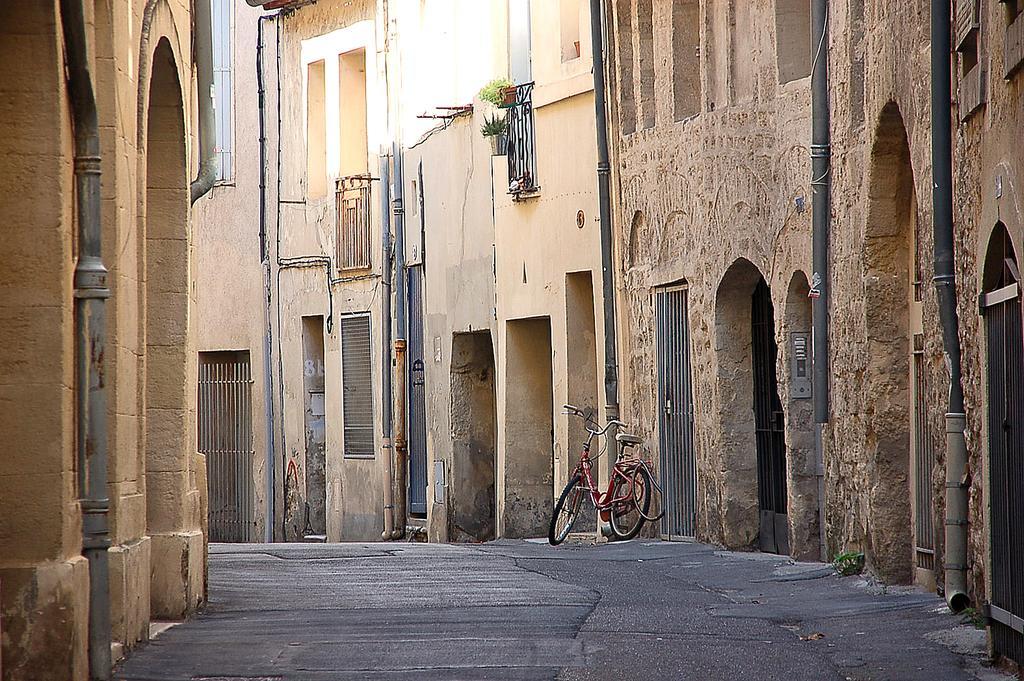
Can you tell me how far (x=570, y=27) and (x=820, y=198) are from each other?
6607 millimetres

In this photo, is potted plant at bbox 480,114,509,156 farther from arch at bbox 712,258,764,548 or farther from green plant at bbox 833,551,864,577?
green plant at bbox 833,551,864,577

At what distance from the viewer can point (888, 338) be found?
1190 centimetres

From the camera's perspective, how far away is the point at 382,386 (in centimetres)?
2338

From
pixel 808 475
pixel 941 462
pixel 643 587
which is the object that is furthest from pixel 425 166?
pixel 941 462

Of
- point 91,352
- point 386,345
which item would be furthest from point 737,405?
point 91,352

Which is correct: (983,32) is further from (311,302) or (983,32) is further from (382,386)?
(311,302)

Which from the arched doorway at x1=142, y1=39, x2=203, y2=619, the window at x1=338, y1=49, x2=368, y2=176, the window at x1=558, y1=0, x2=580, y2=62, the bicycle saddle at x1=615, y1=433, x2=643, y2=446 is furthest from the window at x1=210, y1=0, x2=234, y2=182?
the arched doorway at x1=142, y1=39, x2=203, y2=619

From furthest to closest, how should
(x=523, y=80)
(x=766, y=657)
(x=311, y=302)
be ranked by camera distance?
(x=311, y=302) < (x=523, y=80) < (x=766, y=657)

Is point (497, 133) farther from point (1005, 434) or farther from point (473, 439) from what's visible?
point (1005, 434)

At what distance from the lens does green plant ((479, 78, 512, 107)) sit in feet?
66.3

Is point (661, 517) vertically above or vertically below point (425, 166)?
below

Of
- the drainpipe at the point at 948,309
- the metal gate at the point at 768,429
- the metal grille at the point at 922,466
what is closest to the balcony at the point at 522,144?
the metal gate at the point at 768,429

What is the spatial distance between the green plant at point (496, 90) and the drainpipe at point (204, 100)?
9.35 metres

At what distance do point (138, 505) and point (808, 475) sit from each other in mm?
6549
